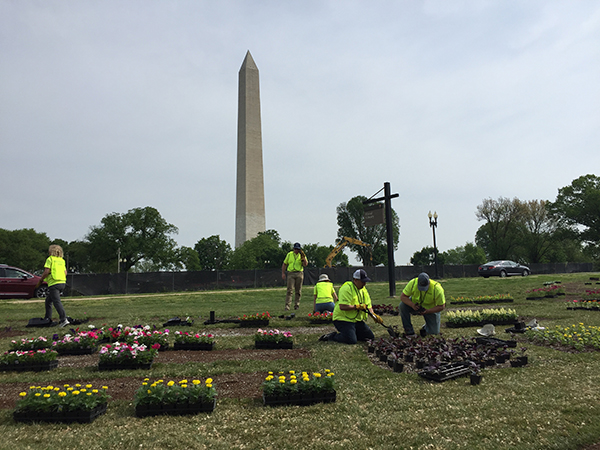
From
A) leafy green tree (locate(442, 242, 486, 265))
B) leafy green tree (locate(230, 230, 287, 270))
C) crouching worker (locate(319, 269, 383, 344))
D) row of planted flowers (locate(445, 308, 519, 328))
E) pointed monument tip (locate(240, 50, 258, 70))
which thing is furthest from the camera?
leafy green tree (locate(442, 242, 486, 265))

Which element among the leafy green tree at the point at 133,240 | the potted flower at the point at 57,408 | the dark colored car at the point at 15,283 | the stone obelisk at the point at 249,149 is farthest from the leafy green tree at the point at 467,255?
the potted flower at the point at 57,408

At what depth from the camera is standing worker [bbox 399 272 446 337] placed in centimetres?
836

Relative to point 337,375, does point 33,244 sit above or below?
above

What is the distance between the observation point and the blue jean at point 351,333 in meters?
7.82

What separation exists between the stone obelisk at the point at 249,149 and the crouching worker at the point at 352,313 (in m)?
46.4

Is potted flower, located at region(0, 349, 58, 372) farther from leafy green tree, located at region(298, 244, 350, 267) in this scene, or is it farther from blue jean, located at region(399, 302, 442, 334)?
leafy green tree, located at region(298, 244, 350, 267)

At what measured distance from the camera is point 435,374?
515 centimetres

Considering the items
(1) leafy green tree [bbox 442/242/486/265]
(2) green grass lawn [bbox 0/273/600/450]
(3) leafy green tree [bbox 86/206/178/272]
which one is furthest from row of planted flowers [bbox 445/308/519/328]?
(1) leafy green tree [bbox 442/242/486/265]

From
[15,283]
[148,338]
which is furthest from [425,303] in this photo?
[15,283]

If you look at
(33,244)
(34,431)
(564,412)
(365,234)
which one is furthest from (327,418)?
(33,244)

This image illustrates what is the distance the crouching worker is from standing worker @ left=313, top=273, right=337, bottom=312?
2.99 meters

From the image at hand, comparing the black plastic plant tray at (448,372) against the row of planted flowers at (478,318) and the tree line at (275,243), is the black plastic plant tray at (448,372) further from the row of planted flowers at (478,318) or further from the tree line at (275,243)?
the tree line at (275,243)

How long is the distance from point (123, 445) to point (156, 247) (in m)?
61.8

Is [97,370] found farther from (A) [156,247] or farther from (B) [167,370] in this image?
(A) [156,247]
